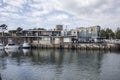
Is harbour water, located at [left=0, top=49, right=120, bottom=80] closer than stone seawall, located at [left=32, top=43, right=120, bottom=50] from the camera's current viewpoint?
Yes

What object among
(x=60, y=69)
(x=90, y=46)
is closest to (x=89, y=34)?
(x=90, y=46)

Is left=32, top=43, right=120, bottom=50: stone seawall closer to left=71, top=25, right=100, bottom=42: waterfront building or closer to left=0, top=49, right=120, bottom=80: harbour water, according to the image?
left=71, top=25, right=100, bottom=42: waterfront building

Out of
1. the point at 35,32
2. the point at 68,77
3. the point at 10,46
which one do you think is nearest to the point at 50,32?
the point at 35,32

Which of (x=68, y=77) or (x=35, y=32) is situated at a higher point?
(x=35, y=32)

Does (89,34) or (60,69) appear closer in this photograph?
(60,69)

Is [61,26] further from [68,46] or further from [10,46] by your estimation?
[10,46]

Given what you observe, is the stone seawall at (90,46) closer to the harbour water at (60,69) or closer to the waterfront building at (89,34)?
the waterfront building at (89,34)

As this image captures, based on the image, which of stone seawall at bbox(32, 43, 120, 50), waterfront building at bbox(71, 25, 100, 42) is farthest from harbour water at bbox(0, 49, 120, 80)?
waterfront building at bbox(71, 25, 100, 42)

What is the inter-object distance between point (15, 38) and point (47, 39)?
19.0 meters

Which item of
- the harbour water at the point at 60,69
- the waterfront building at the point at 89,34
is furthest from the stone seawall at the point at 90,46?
the harbour water at the point at 60,69

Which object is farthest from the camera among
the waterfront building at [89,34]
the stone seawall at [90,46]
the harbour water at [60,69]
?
the waterfront building at [89,34]

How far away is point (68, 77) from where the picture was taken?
117 feet

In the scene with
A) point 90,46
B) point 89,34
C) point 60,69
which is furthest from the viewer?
point 89,34

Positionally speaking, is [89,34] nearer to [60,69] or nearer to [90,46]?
[90,46]
